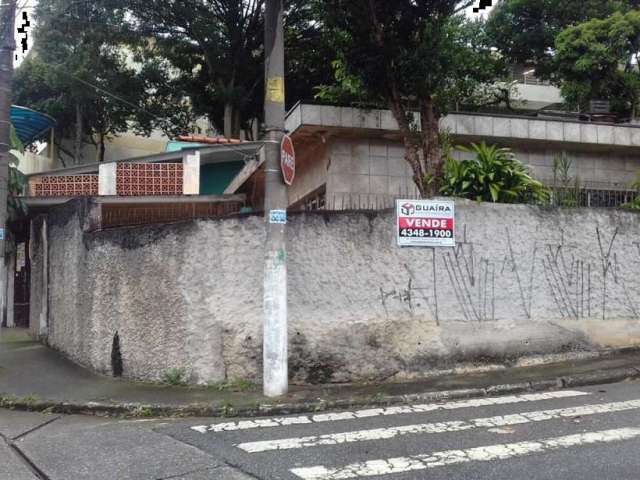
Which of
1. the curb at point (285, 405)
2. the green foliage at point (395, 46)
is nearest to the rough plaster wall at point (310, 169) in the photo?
the green foliage at point (395, 46)

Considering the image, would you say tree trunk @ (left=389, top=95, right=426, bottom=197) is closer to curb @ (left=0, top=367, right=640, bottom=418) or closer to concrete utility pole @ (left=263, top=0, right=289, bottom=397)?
concrete utility pole @ (left=263, top=0, right=289, bottom=397)

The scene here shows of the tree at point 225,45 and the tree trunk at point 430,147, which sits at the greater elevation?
the tree at point 225,45

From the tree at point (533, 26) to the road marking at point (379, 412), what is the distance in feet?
52.1

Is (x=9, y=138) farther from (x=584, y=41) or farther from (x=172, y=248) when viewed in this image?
(x=584, y=41)

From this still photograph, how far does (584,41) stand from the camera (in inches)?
630

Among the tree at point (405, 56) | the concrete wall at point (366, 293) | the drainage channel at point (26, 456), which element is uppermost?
the tree at point (405, 56)

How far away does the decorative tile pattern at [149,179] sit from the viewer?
1377 cm

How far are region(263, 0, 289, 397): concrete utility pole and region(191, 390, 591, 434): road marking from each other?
865 millimetres

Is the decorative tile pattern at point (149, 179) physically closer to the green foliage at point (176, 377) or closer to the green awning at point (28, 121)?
the green awning at point (28, 121)

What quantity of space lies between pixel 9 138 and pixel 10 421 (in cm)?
445

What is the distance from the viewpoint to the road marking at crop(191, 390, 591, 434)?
→ 6012mm

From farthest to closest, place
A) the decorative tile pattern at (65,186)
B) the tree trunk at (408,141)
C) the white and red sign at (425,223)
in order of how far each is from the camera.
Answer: the decorative tile pattern at (65,186)
the tree trunk at (408,141)
the white and red sign at (425,223)

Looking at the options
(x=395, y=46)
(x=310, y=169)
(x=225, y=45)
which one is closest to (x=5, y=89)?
(x=310, y=169)

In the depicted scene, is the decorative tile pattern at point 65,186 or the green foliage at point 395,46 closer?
the green foliage at point 395,46
